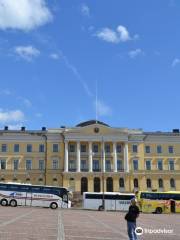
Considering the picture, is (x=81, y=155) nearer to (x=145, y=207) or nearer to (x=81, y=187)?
(x=81, y=187)

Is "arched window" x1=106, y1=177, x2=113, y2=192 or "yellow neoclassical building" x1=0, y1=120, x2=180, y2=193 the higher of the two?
"yellow neoclassical building" x1=0, y1=120, x2=180, y2=193

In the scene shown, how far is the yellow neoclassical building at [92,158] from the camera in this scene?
8594cm

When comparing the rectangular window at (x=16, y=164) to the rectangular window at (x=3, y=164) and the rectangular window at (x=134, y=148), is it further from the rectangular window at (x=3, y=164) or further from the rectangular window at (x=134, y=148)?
the rectangular window at (x=134, y=148)

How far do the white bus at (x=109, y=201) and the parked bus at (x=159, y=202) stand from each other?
15.3 feet

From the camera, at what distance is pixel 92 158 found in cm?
8756

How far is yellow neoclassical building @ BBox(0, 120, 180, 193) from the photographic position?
85.9 m

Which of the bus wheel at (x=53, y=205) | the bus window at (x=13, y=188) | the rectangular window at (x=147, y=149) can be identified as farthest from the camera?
the rectangular window at (x=147, y=149)

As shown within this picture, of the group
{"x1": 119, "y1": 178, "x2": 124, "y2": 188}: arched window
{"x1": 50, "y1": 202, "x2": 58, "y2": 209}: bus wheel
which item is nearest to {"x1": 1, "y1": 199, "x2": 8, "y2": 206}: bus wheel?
{"x1": 50, "y1": 202, "x2": 58, "y2": 209}: bus wheel

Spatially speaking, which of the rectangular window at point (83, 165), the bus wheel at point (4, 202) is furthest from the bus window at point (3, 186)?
the rectangular window at point (83, 165)

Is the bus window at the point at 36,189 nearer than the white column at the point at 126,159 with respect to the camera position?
Yes

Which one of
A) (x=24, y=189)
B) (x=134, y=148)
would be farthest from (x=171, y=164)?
(x=24, y=189)

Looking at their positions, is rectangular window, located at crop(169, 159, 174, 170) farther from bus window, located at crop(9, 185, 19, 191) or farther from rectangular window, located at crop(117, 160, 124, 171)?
bus window, located at crop(9, 185, 19, 191)

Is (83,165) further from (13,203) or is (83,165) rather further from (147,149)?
(13,203)

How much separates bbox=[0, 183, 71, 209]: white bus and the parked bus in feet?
36.2
